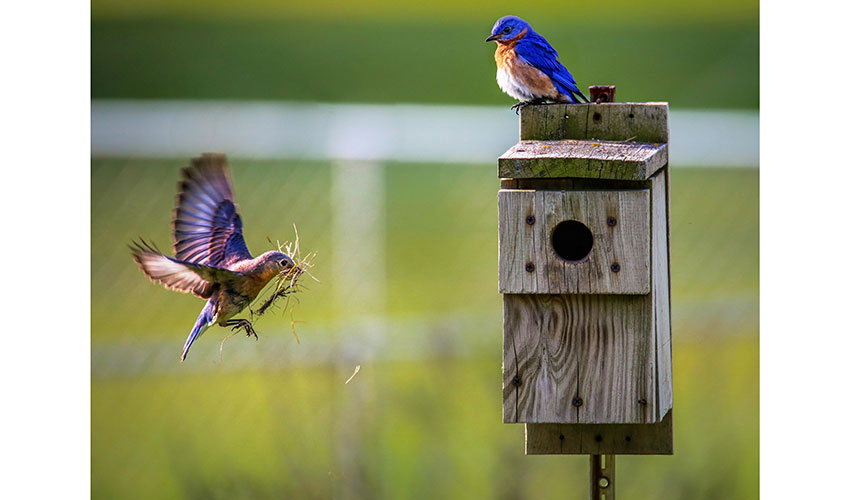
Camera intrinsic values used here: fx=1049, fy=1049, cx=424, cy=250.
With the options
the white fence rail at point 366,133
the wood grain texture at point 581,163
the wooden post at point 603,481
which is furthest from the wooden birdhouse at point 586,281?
the white fence rail at point 366,133

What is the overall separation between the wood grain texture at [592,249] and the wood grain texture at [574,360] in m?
0.07

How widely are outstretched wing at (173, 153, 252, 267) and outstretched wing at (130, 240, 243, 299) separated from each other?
87 millimetres

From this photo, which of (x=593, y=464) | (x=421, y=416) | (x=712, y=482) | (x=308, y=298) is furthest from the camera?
(x=308, y=298)

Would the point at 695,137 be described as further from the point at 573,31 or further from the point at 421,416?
the point at 573,31

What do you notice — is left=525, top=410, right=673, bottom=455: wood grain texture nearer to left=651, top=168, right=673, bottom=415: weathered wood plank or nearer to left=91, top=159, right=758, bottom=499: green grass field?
left=651, top=168, right=673, bottom=415: weathered wood plank

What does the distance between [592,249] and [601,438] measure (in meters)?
0.56

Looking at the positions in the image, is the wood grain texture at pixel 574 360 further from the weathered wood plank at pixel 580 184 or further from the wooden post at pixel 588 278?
the weathered wood plank at pixel 580 184

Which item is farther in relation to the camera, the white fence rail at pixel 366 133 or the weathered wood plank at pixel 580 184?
the white fence rail at pixel 366 133

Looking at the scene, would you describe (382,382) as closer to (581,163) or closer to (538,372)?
(538,372)

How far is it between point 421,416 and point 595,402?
226 cm

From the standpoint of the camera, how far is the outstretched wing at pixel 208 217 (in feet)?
10.2

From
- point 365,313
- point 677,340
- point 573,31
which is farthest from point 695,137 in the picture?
point 573,31

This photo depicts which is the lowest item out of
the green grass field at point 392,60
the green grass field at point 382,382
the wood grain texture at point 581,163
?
the green grass field at point 382,382

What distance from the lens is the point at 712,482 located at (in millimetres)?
4367
